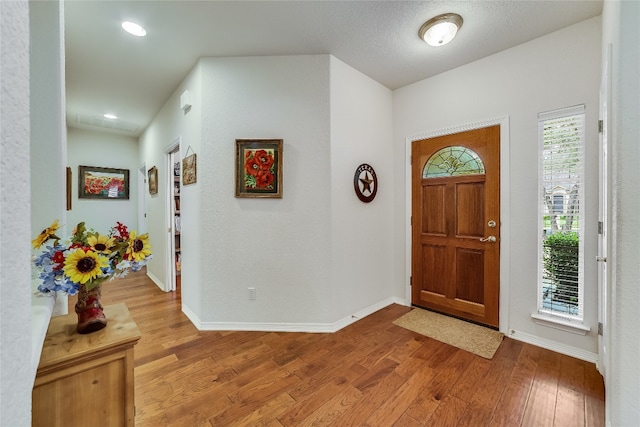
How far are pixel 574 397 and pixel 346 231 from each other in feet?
6.28

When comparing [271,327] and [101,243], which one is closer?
[101,243]

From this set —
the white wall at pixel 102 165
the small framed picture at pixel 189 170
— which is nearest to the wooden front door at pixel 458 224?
the small framed picture at pixel 189 170

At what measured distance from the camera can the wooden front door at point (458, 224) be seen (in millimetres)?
2457

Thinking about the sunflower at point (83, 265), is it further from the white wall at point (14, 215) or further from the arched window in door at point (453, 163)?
the arched window in door at point (453, 163)

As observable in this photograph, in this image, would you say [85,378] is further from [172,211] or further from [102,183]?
[102,183]

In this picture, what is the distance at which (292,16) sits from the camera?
197 centimetres

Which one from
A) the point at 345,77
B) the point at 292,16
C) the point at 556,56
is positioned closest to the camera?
the point at 292,16

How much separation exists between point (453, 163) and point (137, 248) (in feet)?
9.05

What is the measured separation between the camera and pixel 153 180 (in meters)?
4.08

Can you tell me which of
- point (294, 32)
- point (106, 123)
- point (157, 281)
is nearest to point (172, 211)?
point (157, 281)

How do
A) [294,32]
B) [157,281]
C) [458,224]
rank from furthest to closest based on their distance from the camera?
[157,281], [458,224], [294,32]

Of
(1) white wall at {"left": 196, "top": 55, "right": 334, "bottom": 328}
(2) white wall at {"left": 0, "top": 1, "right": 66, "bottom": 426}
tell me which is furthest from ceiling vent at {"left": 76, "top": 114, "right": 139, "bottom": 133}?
(2) white wall at {"left": 0, "top": 1, "right": 66, "bottom": 426}

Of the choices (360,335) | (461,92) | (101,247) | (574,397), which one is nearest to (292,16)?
(461,92)

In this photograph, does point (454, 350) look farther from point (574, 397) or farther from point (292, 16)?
point (292, 16)
